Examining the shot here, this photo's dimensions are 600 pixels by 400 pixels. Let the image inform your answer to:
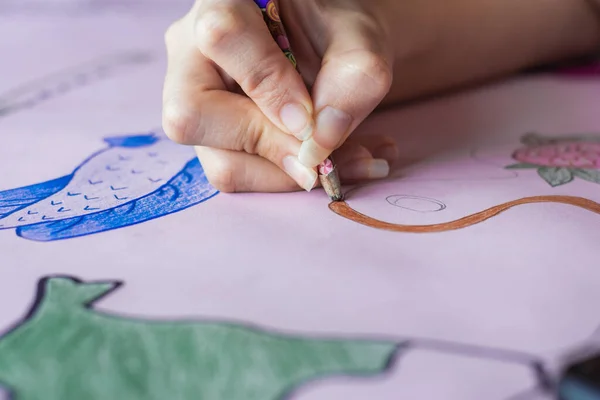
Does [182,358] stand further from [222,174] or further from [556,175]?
[556,175]

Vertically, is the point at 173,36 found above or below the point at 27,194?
above

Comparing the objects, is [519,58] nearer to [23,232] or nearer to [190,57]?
[190,57]

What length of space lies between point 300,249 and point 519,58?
47 cm

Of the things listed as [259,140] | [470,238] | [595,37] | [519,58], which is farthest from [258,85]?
[595,37]

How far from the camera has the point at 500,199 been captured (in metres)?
0.46

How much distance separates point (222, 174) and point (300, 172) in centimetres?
6

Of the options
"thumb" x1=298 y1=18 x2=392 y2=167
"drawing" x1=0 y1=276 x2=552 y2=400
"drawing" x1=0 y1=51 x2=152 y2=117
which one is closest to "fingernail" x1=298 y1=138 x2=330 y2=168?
"thumb" x1=298 y1=18 x2=392 y2=167

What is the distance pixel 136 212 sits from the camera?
1.51 ft

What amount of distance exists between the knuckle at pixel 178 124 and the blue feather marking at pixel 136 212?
0.13 feet

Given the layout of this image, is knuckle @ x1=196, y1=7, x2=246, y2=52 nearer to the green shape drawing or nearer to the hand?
the hand

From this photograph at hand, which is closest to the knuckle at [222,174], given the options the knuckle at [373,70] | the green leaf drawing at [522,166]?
the knuckle at [373,70]

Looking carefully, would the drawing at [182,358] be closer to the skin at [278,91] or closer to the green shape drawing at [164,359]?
the green shape drawing at [164,359]

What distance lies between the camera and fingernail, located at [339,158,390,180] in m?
0.50

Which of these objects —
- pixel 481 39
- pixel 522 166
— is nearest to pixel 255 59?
pixel 522 166
